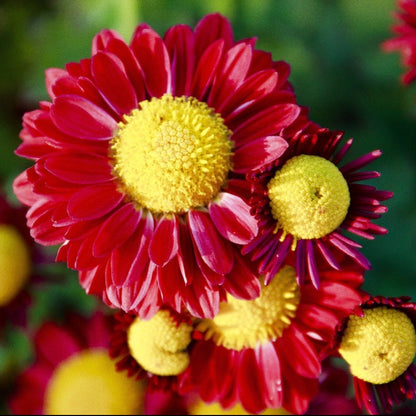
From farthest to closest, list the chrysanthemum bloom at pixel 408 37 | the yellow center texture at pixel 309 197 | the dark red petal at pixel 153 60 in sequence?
the chrysanthemum bloom at pixel 408 37 < the dark red petal at pixel 153 60 < the yellow center texture at pixel 309 197

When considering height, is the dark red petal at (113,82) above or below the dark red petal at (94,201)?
above

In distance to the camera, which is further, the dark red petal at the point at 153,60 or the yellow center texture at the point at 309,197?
the dark red petal at the point at 153,60

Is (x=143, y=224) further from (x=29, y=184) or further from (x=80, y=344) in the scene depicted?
Result: (x=80, y=344)

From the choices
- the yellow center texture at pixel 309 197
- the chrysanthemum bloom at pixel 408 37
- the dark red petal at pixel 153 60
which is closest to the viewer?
the yellow center texture at pixel 309 197

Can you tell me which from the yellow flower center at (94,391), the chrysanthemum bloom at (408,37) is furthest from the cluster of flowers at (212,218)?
the chrysanthemum bloom at (408,37)

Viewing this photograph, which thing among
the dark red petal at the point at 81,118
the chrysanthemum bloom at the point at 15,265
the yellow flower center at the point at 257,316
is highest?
the dark red petal at the point at 81,118

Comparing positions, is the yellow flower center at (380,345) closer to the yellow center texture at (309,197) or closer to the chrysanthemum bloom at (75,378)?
the yellow center texture at (309,197)

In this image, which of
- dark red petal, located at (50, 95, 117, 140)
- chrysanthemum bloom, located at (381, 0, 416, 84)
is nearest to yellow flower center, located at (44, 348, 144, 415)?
dark red petal, located at (50, 95, 117, 140)
